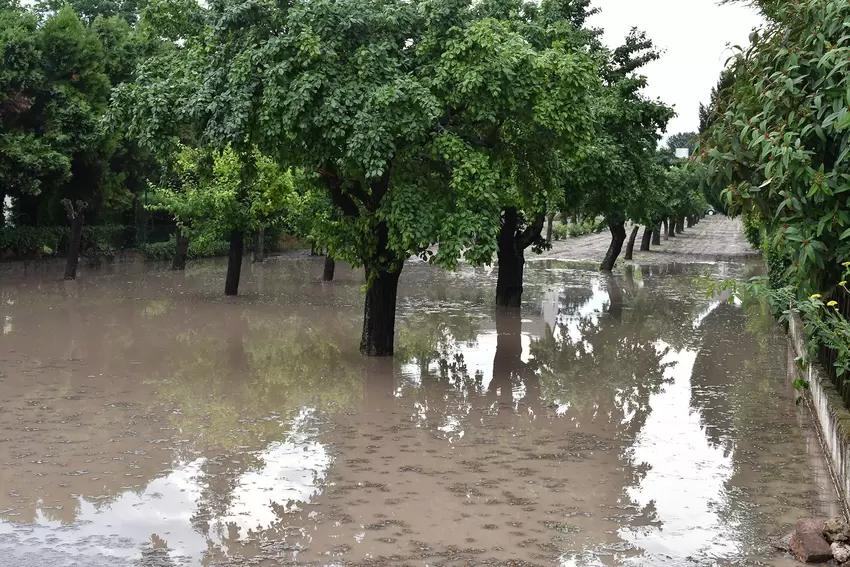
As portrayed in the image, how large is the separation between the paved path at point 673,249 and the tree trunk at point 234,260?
25.5m

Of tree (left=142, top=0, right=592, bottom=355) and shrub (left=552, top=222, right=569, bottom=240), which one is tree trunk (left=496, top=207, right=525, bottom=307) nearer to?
tree (left=142, top=0, right=592, bottom=355)

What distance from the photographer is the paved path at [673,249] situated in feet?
173

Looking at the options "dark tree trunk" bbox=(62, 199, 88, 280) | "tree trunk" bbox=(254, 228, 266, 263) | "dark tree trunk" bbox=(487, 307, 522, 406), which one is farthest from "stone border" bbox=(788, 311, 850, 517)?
"tree trunk" bbox=(254, 228, 266, 263)

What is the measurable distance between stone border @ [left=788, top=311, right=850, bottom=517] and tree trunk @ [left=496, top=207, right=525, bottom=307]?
37.1 feet

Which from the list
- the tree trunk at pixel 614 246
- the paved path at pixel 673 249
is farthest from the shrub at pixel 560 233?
the tree trunk at pixel 614 246

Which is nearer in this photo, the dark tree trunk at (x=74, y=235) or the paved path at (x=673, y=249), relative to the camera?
the dark tree trunk at (x=74, y=235)

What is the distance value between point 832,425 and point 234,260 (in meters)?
19.8

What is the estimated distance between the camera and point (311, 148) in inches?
604

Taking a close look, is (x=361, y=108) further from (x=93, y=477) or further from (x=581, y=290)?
(x=581, y=290)

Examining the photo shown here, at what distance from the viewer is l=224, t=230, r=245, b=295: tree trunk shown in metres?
27.0

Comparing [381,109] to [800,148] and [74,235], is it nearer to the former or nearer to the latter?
[800,148]

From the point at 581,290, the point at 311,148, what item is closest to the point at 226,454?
the point at 311,148

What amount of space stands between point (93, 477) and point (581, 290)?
80.4 ft

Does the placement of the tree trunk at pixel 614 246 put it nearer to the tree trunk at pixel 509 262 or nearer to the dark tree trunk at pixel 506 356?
the tree trunk at pixel 509 262
